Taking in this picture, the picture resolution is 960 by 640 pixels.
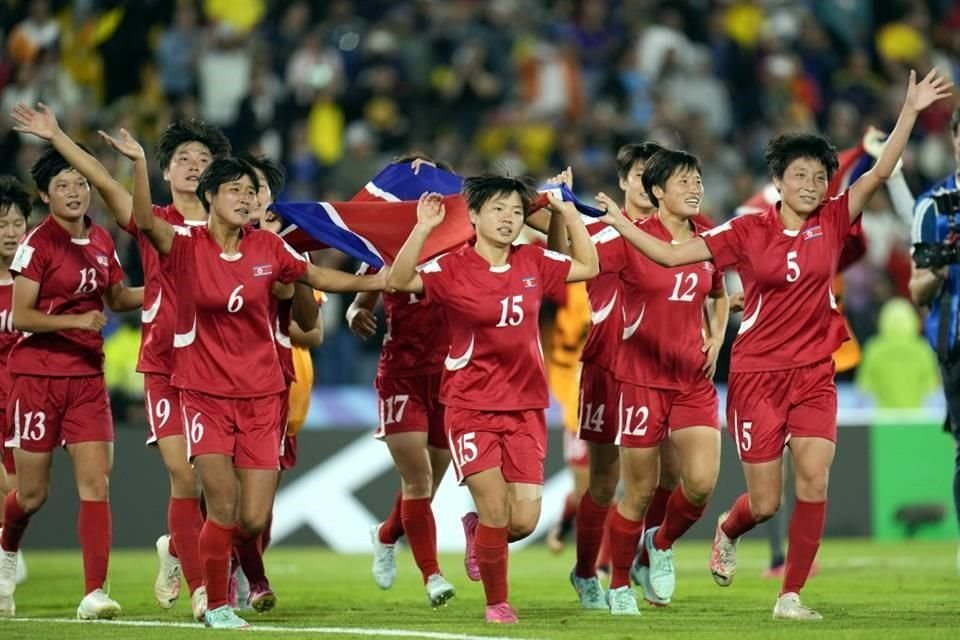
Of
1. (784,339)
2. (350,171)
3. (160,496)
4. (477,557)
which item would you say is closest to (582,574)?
(477,557)

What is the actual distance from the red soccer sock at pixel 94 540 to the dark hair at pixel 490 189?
111 inches

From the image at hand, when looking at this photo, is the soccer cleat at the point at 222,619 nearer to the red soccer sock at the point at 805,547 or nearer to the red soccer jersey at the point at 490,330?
the red soccer jersey at the point at 490,330

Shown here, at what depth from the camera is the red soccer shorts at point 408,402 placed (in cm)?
1118

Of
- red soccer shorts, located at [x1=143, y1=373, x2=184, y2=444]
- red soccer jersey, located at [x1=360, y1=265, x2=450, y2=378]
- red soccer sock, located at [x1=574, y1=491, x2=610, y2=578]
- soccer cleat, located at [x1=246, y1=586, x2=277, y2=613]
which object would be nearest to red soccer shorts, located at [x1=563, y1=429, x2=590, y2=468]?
red soccer sock, located at [x1=574, y1=491, x2=610, y2=578]

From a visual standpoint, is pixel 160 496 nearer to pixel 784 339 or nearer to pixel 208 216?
pixel 208 216

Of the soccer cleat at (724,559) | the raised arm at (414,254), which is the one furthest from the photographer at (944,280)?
the raised arm at (414,254)

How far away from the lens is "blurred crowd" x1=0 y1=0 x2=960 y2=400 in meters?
19.9

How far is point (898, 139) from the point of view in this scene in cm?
957

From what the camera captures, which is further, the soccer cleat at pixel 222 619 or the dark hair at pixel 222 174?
the dark hair at pixel 222 174

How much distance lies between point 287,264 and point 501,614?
2188 millimetres

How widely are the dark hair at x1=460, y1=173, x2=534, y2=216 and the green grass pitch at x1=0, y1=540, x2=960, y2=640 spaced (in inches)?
89.1

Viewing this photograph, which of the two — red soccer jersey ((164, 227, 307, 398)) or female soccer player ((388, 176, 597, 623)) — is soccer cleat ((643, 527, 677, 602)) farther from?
red soccer jersey ((164, 227, 307, 398))

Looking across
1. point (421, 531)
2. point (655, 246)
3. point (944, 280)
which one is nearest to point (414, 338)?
point (421, 531)

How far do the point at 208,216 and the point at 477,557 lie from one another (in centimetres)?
240
